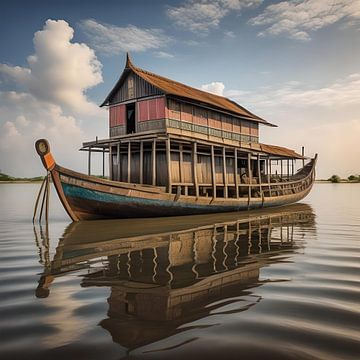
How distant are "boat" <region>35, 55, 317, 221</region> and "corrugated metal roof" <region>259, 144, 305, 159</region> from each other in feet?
0.92

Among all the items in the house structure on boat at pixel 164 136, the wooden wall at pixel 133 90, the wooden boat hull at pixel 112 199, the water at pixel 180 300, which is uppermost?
the wooden wall at pixel 133 90

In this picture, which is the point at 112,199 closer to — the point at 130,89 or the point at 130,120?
the point at 130,120

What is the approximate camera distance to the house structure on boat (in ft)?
55.9

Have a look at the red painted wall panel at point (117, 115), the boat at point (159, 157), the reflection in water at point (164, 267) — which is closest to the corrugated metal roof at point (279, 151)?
the boat at point (159, 157)

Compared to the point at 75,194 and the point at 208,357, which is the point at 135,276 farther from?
the point at 75,194

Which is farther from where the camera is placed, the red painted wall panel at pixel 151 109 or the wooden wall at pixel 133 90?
the wooden wall at pixel 133 90

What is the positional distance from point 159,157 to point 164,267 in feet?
40.9

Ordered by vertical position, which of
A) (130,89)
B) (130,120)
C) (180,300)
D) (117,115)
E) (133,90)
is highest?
(130,89)

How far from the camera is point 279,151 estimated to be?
83.9ft

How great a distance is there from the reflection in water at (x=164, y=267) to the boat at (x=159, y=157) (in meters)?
2.27

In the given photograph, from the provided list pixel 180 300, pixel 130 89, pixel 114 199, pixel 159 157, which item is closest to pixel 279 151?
pixel 159 157

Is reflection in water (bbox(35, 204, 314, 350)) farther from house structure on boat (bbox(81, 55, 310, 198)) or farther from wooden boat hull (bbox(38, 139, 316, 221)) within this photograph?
house structure on boat (bbox(81, 55, 310, 198))

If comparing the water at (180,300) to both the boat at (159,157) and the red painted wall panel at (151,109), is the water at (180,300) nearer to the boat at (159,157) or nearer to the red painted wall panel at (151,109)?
the boat at (159,157)

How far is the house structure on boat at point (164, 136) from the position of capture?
55.9 feet
